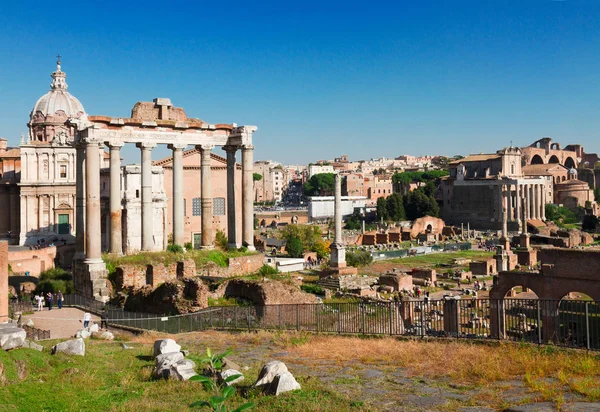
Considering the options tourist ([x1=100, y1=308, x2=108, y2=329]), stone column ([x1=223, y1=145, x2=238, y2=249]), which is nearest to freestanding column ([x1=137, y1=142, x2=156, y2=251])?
stone column ([x1=223, y1=145, x2=238, y2=249])

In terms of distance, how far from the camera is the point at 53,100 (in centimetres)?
3944

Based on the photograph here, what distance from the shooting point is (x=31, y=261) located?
26.0 metres

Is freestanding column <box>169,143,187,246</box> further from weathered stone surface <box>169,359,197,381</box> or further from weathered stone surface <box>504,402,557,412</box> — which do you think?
weathered stone surface <box>504,402,557,412</box>

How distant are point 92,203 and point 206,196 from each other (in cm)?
436

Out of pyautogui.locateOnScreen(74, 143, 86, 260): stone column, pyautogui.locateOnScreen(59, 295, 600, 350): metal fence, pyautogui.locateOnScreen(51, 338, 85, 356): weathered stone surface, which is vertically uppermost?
pyautogui.locateOnScreen(74, 143, 86, 260): stone column

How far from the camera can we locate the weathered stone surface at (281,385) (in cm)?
733

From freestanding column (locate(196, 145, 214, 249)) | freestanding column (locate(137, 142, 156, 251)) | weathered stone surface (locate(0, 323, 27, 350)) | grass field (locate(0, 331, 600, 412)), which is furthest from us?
freestanding column (locate(196, 145, 214, 249))

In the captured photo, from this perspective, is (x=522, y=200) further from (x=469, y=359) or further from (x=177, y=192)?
(x=469, y=359)

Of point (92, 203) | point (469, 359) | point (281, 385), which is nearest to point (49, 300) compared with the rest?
point (92, 203)

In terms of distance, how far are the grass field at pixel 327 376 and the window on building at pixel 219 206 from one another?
37.6 metres

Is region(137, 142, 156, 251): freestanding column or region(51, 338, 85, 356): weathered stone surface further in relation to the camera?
region(137, 142, 156, 251): freestanding column

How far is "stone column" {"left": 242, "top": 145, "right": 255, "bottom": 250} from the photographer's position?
22.2 metres

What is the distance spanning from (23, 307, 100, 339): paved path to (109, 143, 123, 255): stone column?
3.27 metres

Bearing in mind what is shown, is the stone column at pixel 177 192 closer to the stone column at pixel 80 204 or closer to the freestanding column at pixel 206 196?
the freestanding column at pixel 206 196
